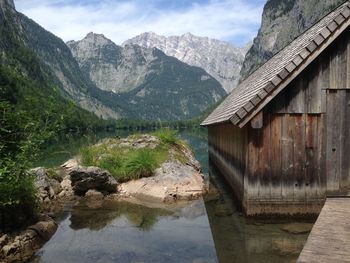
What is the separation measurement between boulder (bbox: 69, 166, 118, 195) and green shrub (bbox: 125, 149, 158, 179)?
3.51 ft

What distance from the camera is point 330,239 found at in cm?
723

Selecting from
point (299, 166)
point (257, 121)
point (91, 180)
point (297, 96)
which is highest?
point (297, 96)

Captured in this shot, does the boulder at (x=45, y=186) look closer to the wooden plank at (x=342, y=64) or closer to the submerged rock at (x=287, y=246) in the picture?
the submerged rock at (x=287, y=246)

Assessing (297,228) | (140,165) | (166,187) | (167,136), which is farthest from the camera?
(167,136)

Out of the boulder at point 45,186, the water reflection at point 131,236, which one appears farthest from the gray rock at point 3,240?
the boulder at point 45,186

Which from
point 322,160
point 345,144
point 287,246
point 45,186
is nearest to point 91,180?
point 45,186

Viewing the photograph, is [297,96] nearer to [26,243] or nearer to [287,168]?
[287,168]

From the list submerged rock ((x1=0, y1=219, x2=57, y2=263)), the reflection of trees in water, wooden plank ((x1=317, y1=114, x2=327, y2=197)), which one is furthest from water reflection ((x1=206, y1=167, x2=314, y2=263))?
submerged rock ((x1=0, y1=219, x2=57, y2=263))

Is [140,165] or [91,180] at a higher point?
[140,165]

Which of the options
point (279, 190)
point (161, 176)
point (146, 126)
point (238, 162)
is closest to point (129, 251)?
point (279, 190)

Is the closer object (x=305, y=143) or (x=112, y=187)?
(x=305, y=143)

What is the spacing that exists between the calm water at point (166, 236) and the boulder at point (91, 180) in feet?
6.00

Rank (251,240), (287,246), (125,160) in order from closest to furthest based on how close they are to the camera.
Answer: (287,246) → (251,240) → (125,160)

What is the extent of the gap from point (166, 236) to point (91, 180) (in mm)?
6522
